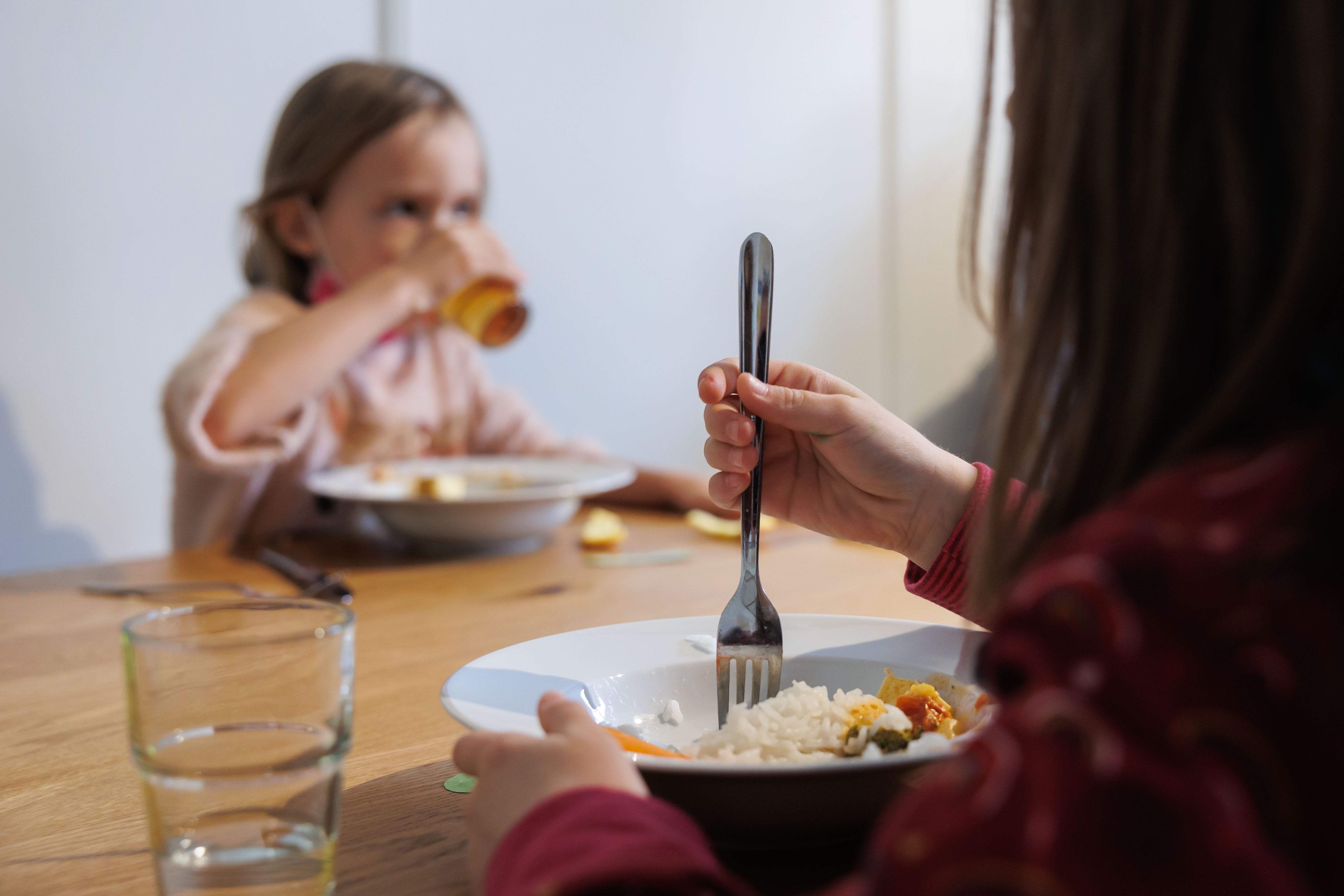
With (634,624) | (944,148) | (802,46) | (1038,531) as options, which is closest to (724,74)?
(802,46)

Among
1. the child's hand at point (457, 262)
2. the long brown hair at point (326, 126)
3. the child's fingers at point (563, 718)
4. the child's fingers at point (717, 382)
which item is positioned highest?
the long brown hair at point (326, 126)

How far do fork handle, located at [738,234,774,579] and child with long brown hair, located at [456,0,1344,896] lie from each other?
17cm

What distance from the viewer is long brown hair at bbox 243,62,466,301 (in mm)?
1859

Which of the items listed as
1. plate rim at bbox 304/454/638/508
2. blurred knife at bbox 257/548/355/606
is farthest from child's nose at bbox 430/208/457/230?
blurred knife at bbox 257/548/355/606

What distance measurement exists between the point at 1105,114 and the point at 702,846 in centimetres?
31

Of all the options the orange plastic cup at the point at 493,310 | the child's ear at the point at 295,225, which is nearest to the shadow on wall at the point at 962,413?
the orange plastic cup at the point at 493,310

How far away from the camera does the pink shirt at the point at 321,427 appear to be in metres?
1.49

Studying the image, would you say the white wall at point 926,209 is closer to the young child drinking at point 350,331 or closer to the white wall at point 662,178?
the white wall at point 662,178

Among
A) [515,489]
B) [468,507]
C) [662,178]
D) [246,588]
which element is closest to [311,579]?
[246,588]

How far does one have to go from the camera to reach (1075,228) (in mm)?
410

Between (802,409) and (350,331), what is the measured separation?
1.04 m

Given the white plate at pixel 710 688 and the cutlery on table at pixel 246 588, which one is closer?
the white plate at pixel 710 688

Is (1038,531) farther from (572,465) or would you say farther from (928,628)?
(572,465)

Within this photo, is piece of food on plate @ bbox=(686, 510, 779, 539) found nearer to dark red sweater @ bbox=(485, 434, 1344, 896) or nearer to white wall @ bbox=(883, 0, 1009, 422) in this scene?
dark red sweater @ bbox=(485, 434, 1344, 896)
